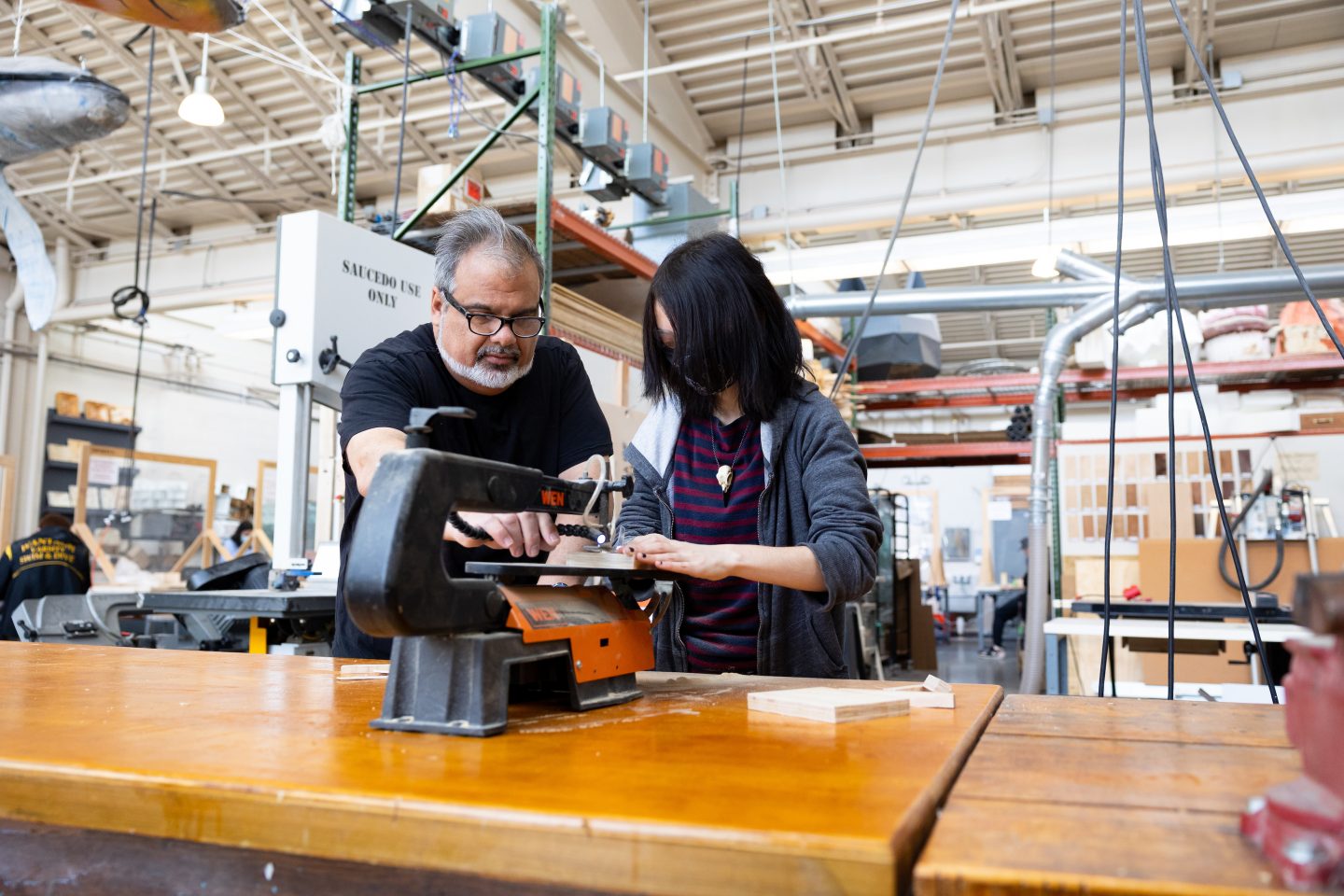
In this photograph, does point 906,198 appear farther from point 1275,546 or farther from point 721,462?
point 1275,546

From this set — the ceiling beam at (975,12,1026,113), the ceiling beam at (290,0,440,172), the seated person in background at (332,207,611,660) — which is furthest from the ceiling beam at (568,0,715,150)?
the seated person in background at (332,207,611,660)

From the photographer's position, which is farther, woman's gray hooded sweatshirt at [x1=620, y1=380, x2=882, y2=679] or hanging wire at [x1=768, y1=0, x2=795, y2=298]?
hanging wire at [x1=768, y1=0, x2=795, y2=298]

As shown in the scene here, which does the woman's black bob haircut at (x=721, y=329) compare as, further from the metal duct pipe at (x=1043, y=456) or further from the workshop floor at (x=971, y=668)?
the workshop floor at (x=971, y=668)

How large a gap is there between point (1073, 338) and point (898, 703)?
6072 mm

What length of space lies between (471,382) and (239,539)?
341 inches

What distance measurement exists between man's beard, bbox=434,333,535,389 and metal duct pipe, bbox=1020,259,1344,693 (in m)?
4.18

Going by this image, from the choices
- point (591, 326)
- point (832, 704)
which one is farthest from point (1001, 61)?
point (832, 704)

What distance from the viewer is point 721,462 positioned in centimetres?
175

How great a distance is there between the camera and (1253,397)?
7.49m

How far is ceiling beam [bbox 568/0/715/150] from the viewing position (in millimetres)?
7078

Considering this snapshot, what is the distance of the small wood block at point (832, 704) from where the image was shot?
3.50 feet

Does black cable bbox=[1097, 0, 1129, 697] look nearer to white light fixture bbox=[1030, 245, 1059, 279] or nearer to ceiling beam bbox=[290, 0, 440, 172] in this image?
white light fixture bbox=[1030, 245, 1059, 279]

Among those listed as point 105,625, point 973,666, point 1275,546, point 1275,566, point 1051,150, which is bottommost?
point 973,666

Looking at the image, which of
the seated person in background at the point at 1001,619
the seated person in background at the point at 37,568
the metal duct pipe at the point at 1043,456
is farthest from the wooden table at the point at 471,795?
the seated person in background at the point at 1001,619
